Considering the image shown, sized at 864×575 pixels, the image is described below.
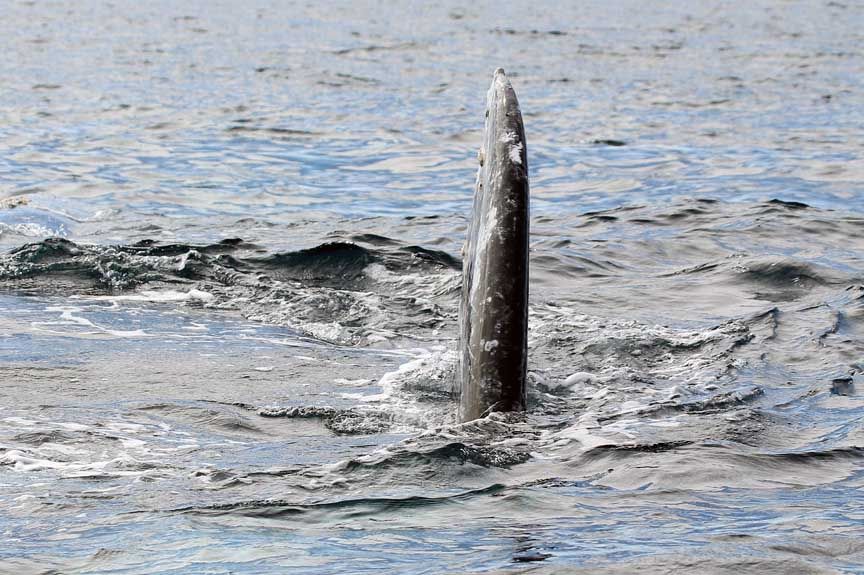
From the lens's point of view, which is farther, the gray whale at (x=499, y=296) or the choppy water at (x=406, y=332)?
the gray whale at (x=499, y=296)

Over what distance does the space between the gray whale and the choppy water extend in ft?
0.71

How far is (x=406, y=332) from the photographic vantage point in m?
8.63

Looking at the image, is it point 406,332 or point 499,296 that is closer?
point 499,296

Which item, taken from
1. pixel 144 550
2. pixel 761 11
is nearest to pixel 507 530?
pixel 144 550

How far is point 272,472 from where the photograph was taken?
534 cm

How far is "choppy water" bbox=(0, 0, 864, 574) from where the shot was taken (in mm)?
4555

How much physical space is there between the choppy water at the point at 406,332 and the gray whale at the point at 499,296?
0.22m

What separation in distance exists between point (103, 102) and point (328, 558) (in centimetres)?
1821

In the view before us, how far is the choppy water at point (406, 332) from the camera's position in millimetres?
4555

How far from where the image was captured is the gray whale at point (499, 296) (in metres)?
5.29

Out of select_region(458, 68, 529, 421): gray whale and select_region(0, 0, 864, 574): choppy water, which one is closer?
A: select_region(0, 0, 864, 574): choppy water

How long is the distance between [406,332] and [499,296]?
335 cm

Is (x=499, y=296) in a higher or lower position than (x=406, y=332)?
higher

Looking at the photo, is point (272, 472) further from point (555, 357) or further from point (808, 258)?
point (808, 258)
